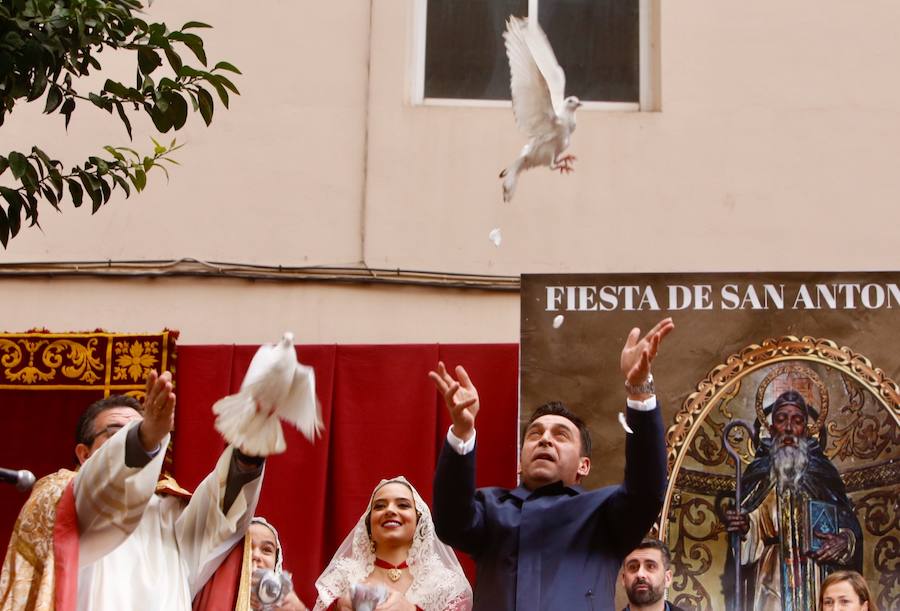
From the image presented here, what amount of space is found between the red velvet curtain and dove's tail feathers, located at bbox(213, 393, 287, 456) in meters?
1.91

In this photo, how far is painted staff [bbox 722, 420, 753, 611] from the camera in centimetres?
575

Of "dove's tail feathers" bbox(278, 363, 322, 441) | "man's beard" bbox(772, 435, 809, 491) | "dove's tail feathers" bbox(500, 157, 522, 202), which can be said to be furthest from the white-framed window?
"dove's tail feathers" bbox(278, 363, 322, 441)

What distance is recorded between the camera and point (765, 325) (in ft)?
19.6

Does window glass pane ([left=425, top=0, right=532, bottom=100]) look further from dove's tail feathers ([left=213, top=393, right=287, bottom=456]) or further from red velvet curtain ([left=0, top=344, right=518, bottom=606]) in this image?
dove's tail feathers ([left=213, top=393, right=287, bottom=456])

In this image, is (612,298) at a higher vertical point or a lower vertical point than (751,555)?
higher

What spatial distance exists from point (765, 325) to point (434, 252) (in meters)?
1.62

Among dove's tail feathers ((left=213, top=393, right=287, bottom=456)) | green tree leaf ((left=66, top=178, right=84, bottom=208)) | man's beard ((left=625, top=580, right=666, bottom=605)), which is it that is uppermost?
green tree leaf ((left=66, top=178, right=84, bottom=208))

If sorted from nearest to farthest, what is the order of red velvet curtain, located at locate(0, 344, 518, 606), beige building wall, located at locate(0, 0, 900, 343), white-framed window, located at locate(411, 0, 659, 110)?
red velvet curtain, located at locate(0, 344, 518, 606)
beige building wall, located at locate(0, 0, 900, 343)
white-framed window, located at locate(411, 0, 659, 110)

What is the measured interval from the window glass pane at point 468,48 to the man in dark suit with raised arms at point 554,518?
114 inches

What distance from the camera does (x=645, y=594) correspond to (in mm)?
5555

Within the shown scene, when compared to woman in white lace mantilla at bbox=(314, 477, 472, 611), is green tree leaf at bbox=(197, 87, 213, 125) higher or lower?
higher

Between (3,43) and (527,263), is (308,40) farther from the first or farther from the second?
(3,43)

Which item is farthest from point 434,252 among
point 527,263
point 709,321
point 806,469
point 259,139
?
point 806,469

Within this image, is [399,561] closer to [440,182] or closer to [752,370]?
[752,370]
